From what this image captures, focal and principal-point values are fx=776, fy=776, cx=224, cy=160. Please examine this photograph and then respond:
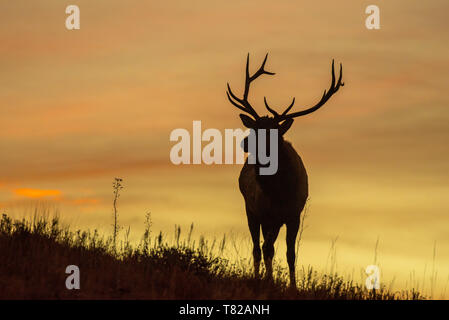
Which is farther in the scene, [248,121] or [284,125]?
[248,121]

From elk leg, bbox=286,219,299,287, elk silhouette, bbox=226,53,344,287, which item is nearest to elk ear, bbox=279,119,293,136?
elk silhouette, bbox=226,53,344,287

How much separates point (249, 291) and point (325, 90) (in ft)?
19.3

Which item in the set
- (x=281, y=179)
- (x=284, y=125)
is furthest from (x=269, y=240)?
(x=284, y=125)

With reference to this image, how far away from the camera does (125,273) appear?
389 inches

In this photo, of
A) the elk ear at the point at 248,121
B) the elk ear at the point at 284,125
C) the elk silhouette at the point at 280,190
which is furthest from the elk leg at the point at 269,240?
the elk ear at the point at 248,121

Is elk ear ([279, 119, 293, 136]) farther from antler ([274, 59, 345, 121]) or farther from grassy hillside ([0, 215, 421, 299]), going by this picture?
grassy hillside ([0, 215, 421, 299])

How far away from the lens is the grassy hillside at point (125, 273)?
920 cm

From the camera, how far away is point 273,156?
43.9ft

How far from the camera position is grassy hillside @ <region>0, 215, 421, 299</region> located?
920 cm

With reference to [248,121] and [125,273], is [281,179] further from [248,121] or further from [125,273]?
[125,273]

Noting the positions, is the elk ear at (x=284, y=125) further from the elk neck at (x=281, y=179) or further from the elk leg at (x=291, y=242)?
the elk leg at (x=291, y=242)
